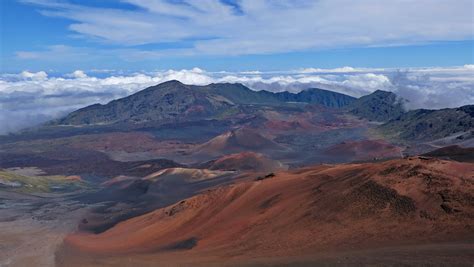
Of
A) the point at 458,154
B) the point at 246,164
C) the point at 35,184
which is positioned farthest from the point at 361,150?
the point at 35,184

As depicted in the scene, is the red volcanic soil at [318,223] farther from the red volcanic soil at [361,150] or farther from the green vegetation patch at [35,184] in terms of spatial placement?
the red volcanic soil at [361,150]

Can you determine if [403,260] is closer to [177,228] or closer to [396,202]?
[396,202]

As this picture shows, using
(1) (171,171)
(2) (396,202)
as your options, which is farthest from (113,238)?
(1) (171,171)

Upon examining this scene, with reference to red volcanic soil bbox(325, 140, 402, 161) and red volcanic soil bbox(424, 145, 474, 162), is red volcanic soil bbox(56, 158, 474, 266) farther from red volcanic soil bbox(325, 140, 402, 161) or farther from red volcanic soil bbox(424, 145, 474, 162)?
red volcanic soil bbox(325, 140, 402, 161)

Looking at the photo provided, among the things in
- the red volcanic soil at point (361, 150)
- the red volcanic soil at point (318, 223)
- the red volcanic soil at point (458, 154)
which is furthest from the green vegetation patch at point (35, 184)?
the red volcanic soil at point (458, 154)

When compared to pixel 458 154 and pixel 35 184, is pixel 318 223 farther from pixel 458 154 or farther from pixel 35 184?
pixel 35 184

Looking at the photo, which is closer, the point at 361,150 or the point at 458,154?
the point at 458,154
